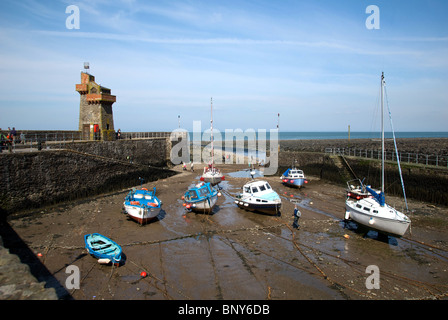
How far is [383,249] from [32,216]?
23.0 metres

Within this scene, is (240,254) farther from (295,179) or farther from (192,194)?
(295,179)

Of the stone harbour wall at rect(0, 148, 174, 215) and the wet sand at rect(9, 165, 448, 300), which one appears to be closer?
the wet sand at rect(9, 165, 448, 300)

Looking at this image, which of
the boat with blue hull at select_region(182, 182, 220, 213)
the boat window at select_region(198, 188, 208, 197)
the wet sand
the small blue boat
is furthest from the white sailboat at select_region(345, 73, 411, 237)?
the small blue boat

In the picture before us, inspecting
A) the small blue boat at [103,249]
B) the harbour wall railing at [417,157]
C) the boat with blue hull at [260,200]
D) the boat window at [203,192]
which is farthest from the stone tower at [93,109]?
the harbour wall railing at [417,157]

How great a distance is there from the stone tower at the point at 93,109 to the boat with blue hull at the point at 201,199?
1870 centimetres

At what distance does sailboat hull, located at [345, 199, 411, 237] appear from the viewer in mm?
15094

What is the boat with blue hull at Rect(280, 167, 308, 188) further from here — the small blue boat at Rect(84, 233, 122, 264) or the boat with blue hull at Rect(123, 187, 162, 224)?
the small blue boat at Rect(84, 233, 122, 264)

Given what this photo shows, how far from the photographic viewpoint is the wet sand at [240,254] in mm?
11461

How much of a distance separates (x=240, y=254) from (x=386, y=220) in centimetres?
823

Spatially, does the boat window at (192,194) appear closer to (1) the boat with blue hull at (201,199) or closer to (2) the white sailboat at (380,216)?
(1) the boat with blue hull at (201,199)

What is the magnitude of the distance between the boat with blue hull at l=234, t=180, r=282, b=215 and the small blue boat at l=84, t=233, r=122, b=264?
10697mm

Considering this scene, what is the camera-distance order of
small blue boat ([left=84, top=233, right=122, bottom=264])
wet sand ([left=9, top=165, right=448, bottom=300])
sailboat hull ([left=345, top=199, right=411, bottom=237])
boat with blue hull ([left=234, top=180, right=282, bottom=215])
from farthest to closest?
boat with blue hull ([left=234, top=180, right=282, bottom=215]), sailboat hull ([left=345, top=199, right=411, bottom=237]), small blue boat ([left=84, top=233, right=122, bottom=264]), wet sand ([left=9, top=165, right=448, bottom=300])

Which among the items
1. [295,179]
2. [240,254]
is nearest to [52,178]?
[240,254]

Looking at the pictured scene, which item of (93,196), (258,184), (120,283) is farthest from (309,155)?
(120,283)
